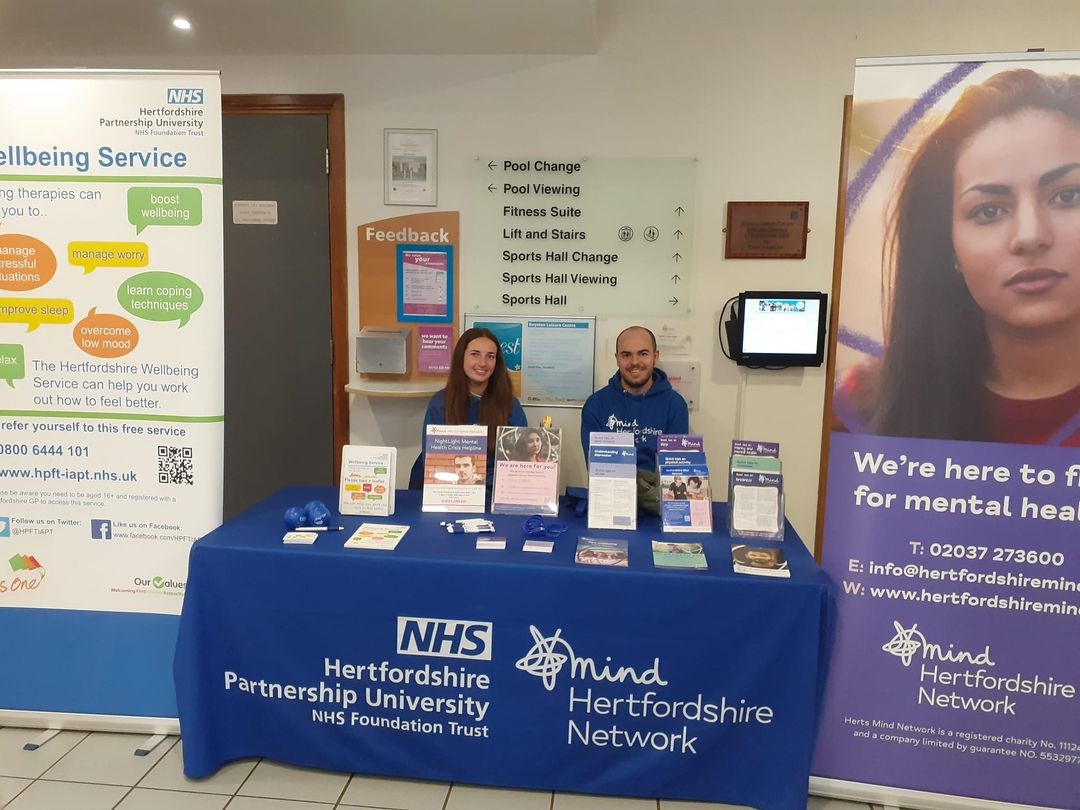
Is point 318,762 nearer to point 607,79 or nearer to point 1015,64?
point 1015,64

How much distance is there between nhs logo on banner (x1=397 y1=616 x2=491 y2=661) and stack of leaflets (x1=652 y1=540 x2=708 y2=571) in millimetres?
522

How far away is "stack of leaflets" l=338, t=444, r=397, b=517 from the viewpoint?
7.63 ft

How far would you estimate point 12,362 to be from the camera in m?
2.28

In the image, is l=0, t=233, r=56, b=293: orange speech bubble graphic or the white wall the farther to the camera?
the white wall

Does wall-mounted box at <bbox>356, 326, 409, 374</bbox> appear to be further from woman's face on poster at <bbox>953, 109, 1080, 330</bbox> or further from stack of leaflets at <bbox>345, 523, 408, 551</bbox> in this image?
woman's face on poster at <bbox>953, 109, 1080, 330</bbox>

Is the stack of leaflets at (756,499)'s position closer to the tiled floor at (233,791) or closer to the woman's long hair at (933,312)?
the woman's long hair at (933,312)

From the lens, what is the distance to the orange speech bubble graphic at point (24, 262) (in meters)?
2.25

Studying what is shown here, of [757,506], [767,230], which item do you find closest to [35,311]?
[757,506]

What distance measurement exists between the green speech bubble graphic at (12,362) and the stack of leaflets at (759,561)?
2313mm

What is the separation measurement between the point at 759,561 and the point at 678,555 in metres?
0.22

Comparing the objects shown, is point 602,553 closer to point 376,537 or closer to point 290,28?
point 376,537

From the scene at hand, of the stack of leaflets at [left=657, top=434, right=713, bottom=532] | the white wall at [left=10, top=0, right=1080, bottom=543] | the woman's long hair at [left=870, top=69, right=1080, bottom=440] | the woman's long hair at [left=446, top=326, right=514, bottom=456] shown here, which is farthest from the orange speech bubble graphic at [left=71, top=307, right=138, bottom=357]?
the woman's long hair at [left=870, top=69, right=1080, bottom=440]

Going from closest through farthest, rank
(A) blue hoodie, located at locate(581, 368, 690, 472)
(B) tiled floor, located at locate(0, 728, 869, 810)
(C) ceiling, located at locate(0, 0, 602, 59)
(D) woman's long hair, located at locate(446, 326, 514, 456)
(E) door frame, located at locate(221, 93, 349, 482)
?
1. (B) tiled floor, located at locate(0, 728, 869, 810)
2. (C) ceiling, located at locate(0, 0, 602, 59)
3. (D) woman's long hair, located at locate(446, 326, 514, 456)
4. (A) blue hoodie, located at locate(581, 368, 690, 472)
5. (E) door frame, located at locate(221, 93, 349, 482)

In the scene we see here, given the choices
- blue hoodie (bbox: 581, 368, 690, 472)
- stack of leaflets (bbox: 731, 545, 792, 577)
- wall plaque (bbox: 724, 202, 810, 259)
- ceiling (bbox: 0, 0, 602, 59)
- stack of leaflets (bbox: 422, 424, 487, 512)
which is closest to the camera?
stack of leaflets (bbox: 731, 545, 792, 577)
